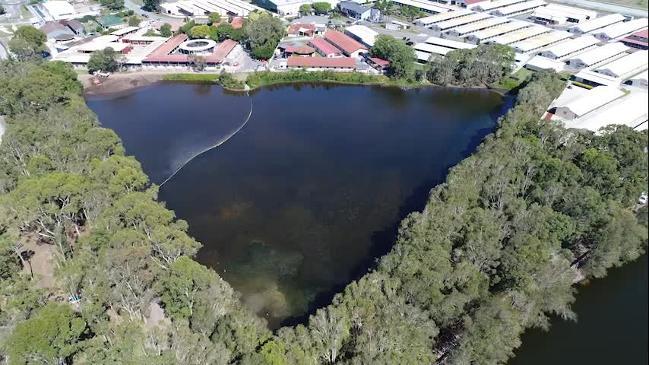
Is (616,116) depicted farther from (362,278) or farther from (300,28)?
(300,28)

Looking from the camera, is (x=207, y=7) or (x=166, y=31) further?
(x=207, y=7)

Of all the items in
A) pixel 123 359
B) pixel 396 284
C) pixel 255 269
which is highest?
pixel 396 284

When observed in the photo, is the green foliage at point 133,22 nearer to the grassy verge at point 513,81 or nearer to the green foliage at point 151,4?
the green foliage at point 151,4

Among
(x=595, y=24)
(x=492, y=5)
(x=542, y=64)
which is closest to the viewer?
(x=542, y=64)

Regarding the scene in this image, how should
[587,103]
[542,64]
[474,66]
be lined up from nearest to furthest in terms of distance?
1. [587,103]
2. [474,66]
3. [542,64]

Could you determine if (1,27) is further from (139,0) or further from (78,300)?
(78,300)

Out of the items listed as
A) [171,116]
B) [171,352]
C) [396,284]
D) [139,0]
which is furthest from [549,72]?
[139,0]

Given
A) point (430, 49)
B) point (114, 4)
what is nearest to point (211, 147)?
point (430, 49)
